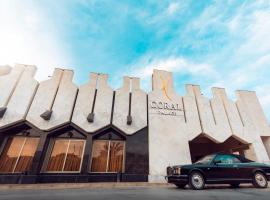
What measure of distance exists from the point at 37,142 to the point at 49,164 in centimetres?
179

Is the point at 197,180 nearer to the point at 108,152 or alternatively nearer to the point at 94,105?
the point at 108,152

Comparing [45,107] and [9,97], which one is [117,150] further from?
[9,97]

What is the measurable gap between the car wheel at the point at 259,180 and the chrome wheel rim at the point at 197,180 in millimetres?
2726

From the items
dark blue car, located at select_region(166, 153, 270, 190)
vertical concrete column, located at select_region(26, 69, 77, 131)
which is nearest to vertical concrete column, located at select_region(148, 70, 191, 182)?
dark blue car, located at select_region(166, 153, 270, 190)


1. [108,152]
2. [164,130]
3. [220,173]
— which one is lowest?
[220,173]

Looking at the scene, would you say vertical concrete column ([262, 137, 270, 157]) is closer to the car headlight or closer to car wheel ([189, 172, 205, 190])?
car wheel ([189, 172, 205, 190])

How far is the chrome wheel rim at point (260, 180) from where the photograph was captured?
7.41 m

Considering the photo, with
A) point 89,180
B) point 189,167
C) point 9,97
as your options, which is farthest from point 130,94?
point 9,97

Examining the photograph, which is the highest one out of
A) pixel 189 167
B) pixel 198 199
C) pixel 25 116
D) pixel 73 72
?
pixel 73 72

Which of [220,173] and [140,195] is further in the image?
[220,173]

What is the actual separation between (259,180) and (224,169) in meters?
1.94

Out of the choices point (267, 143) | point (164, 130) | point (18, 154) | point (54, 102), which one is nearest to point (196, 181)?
point (164, 130)

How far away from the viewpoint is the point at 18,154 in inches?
403

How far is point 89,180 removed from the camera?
32.3 feet
